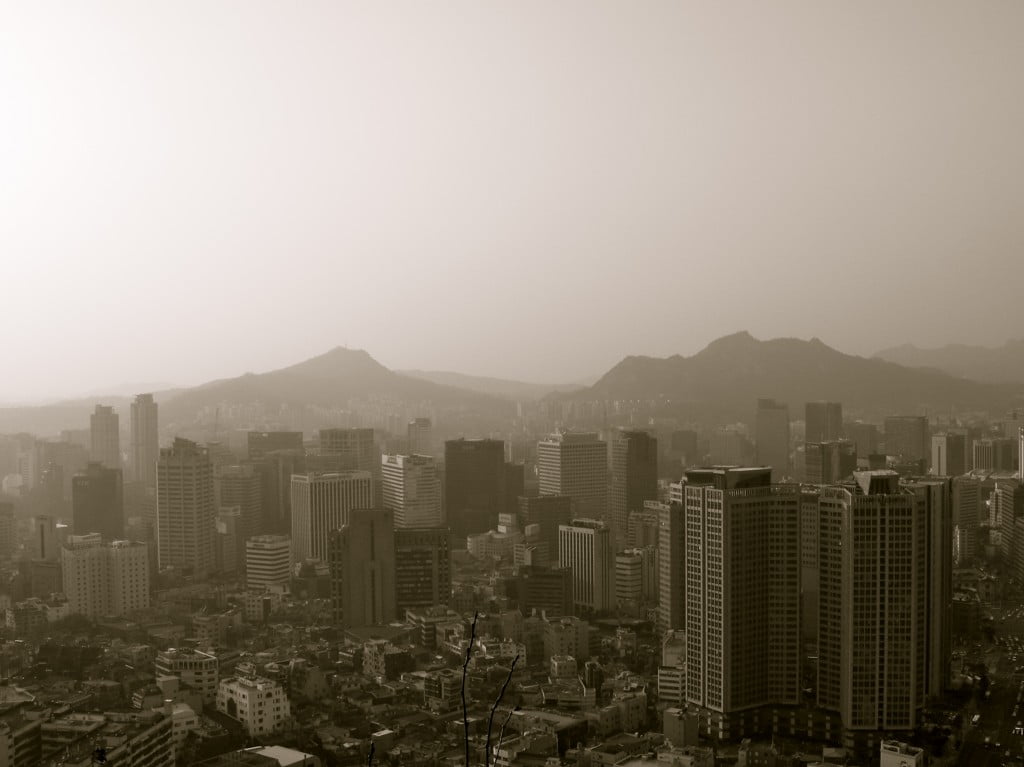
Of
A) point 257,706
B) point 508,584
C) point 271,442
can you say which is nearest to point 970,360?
point 508,584

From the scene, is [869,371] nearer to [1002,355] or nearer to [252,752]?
[1002,355]

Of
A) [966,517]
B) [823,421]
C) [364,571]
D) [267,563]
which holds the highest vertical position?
[823,421]

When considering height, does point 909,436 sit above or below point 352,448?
above

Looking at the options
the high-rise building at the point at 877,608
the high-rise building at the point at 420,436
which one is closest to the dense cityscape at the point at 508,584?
the high-rise building at the point at 877,608

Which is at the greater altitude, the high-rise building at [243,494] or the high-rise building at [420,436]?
the high-rise building at [420,436]

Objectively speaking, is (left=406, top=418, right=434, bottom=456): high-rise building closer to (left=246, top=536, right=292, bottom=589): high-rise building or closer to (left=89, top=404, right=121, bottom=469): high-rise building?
(left=246, top=536, right=292, bottom=589): high-rise building

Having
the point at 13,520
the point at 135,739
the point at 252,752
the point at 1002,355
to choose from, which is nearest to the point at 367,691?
the point at 252,752

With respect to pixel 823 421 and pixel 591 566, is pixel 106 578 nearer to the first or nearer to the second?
pixel 591 566

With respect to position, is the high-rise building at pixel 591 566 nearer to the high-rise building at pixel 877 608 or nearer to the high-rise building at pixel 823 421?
the high-rise building at pixel 823 421
